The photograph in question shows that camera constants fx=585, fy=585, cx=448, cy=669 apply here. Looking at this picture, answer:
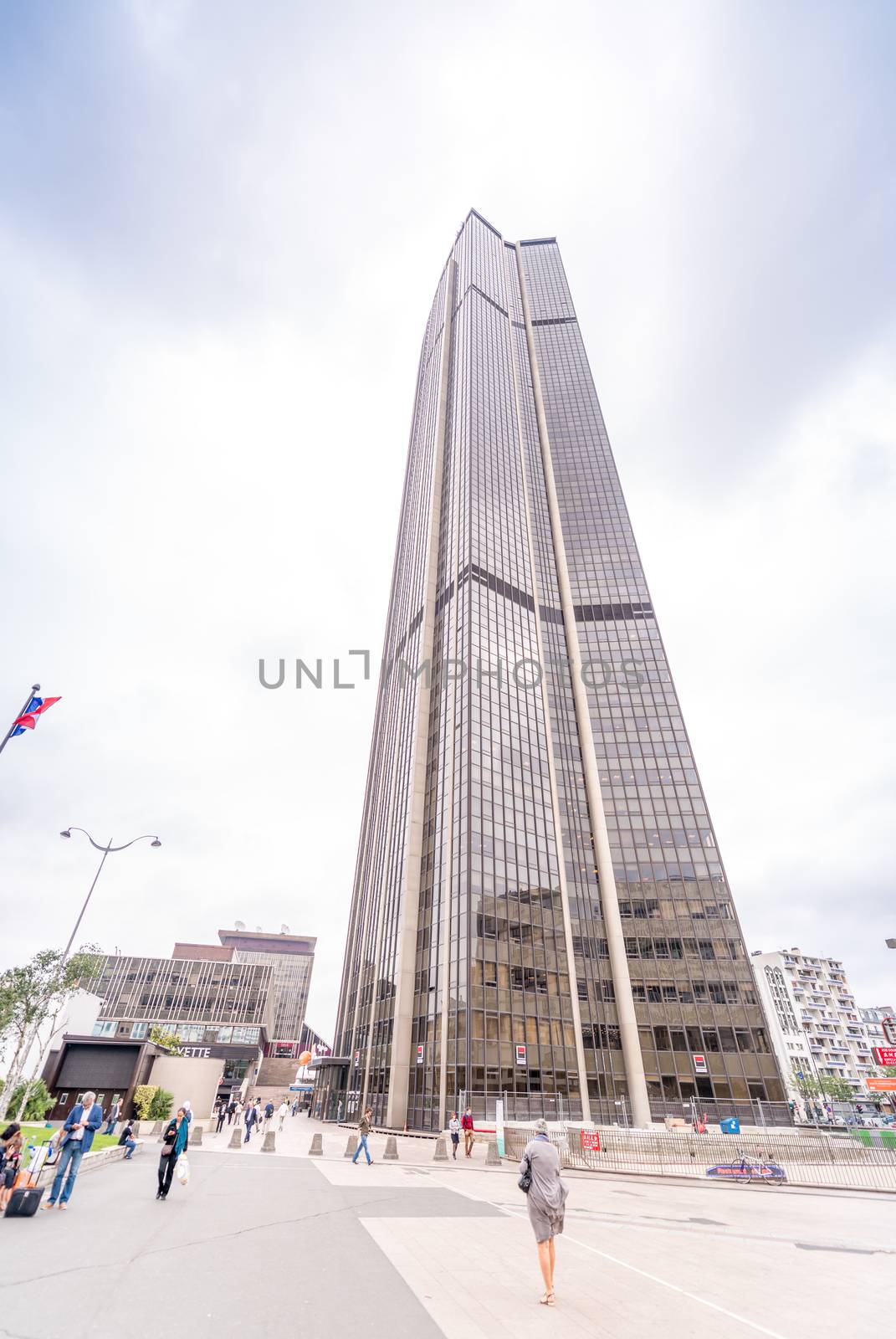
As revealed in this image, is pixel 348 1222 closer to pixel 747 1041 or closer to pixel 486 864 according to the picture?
pixel 486 864

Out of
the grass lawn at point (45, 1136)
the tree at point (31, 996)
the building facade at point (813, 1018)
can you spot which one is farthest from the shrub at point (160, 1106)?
the building facade at point (813, 1018)

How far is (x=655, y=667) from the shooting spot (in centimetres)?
7444

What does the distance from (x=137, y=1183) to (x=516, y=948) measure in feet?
126

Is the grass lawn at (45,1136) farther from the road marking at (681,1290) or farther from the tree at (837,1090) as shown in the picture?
the tree at (837,1090)

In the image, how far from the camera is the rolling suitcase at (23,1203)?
32.0ft

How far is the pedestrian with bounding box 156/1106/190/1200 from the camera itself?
12.1 meters

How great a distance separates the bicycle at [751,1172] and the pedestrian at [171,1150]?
67.9 feet

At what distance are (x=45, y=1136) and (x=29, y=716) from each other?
56.7ft

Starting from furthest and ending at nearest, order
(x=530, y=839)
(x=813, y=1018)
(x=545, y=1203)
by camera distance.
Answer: (x=813, y=1018) < (x=530, y=839) < (x=545, y=1203)

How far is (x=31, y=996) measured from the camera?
4075 centimetres

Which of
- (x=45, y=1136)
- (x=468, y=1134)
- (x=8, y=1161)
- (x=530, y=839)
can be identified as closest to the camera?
(x=8, y=1161)

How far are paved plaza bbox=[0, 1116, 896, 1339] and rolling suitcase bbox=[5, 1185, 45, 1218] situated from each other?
22 cm

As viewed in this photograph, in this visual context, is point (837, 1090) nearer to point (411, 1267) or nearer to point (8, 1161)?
point (411, 1267)

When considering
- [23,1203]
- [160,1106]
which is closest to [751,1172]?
[23,1203]
